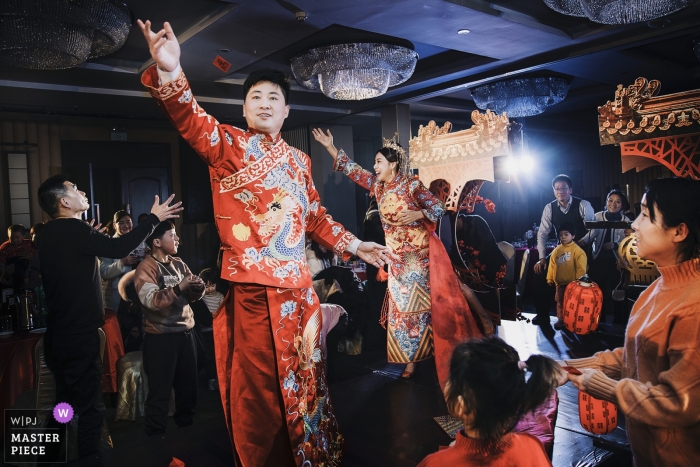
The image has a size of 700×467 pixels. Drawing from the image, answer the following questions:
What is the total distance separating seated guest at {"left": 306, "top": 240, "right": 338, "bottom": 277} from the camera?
15.3ft

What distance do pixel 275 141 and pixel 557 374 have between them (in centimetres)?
124

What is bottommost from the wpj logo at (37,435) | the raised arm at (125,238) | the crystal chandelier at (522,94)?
the wpj logo at (37,435)

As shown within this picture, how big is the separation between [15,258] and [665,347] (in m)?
4.47

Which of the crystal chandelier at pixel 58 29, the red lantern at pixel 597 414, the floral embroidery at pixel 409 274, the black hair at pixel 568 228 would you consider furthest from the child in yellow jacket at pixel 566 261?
the crystal chandelier at pixel 58 29

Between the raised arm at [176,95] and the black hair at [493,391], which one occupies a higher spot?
the raised arm at [176,95]

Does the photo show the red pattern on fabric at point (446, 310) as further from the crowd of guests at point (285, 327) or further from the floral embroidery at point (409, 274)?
the floral embroidery at point (409, 274)

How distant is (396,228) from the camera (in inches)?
135

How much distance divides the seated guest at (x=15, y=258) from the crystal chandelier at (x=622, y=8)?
12.5 ft

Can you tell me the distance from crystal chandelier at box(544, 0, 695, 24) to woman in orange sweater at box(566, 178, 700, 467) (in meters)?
1.59

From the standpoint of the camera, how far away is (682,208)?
1.37 m

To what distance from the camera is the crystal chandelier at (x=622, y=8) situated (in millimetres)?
2584

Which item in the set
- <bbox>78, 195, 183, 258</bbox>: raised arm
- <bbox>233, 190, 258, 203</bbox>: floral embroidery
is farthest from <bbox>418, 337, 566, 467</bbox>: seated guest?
<bbox>78, 195, 183, 258</bbox>: raised arm

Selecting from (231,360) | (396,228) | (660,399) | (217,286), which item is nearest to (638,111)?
(396,228)

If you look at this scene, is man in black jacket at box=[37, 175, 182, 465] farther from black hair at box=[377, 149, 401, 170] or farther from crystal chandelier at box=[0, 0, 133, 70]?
black hair at box=[377, 149, 401, 170]
